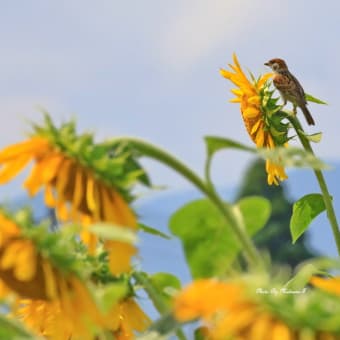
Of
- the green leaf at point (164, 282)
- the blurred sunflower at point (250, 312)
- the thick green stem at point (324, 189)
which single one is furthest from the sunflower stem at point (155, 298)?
the thick green stem at point (324, 189)

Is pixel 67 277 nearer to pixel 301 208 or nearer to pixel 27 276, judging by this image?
pixel 27 276

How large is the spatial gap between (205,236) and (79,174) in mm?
109

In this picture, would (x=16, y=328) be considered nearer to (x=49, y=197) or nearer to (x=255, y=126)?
(x=49, y=197)

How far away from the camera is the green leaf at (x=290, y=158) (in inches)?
31.5

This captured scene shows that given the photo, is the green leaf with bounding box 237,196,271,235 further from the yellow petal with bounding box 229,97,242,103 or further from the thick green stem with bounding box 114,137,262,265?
the yellow petal with bounding box 229,97,242,103

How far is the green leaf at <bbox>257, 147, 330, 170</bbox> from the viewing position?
0.80 metres

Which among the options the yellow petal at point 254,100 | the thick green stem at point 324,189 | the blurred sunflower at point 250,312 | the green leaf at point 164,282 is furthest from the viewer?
the yellow petal at point 254,100

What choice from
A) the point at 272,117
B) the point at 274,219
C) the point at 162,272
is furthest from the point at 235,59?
the point at 274,219

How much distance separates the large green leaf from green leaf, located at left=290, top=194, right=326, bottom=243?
30.1 inches

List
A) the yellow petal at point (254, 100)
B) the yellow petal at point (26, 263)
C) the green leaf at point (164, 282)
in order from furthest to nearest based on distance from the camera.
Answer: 1. the yellow petal at point (254, 100)
2. the green leaf at point (164, 282)
3. the yellow petal at point (26, 263)

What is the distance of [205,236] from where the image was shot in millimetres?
869

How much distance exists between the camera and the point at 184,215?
859 millimetres

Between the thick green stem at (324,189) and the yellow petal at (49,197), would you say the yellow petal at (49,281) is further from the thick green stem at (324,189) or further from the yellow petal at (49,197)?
the thick green stem at (324,189)

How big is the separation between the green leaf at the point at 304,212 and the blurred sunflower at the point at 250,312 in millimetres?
915
